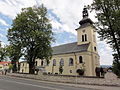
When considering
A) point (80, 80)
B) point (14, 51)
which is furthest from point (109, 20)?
point (14, 51)

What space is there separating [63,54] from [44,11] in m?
18.2

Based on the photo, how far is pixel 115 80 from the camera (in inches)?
790

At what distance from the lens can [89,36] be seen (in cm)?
4397

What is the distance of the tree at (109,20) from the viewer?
23.0 m

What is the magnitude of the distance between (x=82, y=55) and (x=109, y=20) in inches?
795

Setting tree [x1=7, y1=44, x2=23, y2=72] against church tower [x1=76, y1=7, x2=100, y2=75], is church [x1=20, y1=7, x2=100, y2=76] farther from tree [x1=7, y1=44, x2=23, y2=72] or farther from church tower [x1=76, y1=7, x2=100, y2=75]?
tree [x1=7, y1=44, x2=23, y2=72]

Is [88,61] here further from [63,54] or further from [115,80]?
[115,80]

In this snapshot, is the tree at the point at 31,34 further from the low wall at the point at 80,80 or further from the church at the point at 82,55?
the church at the point at 82,55

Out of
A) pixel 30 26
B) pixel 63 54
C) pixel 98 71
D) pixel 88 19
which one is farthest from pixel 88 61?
pixel 30 26

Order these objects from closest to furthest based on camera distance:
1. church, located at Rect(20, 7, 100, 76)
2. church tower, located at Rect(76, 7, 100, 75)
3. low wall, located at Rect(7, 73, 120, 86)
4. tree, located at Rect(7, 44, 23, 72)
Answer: low wall, located at Rect(7, 73, 120, 86), tree, located at Rect(7, 44, 23, 72), church, located at Rect(20, 7, 100, 76), church tower, located at Rect(76, 7, 100, 75)

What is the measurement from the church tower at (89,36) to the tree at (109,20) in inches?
668

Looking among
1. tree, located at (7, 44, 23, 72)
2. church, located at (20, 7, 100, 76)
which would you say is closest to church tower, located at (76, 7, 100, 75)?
church, located at (20, 7, 100, 76)

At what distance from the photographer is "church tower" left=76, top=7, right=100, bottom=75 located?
42344 millimetres

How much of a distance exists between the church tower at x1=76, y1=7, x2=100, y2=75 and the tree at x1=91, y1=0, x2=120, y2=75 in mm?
16959
